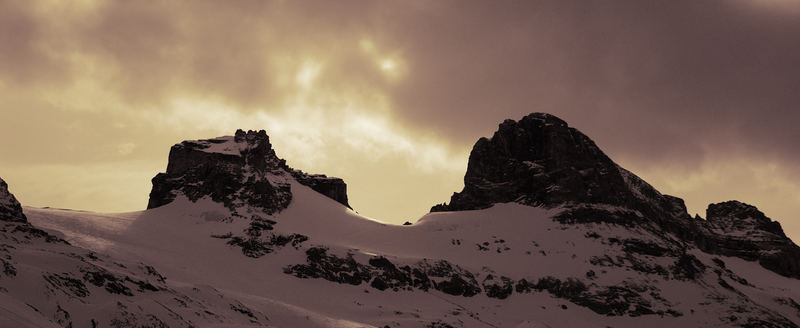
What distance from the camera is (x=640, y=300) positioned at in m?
104

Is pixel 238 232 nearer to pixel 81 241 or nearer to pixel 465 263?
pixel 81 241

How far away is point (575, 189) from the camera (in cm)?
13738

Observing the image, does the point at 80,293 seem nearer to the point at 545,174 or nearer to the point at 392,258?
the point at 392,258

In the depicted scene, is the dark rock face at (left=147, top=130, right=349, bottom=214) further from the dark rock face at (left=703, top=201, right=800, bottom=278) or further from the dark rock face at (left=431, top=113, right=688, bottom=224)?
the dark rock face at (left=703, top=201, right=800, bottom=278)

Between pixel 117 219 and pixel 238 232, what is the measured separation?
1975cm

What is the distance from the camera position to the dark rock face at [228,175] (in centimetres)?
12031

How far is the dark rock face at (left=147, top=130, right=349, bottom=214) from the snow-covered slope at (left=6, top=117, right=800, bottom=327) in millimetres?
367

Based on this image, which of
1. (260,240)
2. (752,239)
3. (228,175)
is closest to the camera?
(260,240)

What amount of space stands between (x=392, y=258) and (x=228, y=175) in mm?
39305

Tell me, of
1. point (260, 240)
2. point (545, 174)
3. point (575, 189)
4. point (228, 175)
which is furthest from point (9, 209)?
point (545, 174)

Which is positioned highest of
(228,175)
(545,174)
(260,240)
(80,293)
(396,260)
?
(545,174)

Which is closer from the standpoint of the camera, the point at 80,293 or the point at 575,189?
the point at 80,293

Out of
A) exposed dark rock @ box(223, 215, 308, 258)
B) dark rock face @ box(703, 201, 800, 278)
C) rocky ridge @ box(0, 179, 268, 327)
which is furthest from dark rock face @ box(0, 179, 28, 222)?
dark rock face @ box(703, 201, 800, 278)

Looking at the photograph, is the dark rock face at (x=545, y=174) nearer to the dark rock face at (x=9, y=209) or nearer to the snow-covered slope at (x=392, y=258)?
the snow-covered slope at (x=392, y=258)
